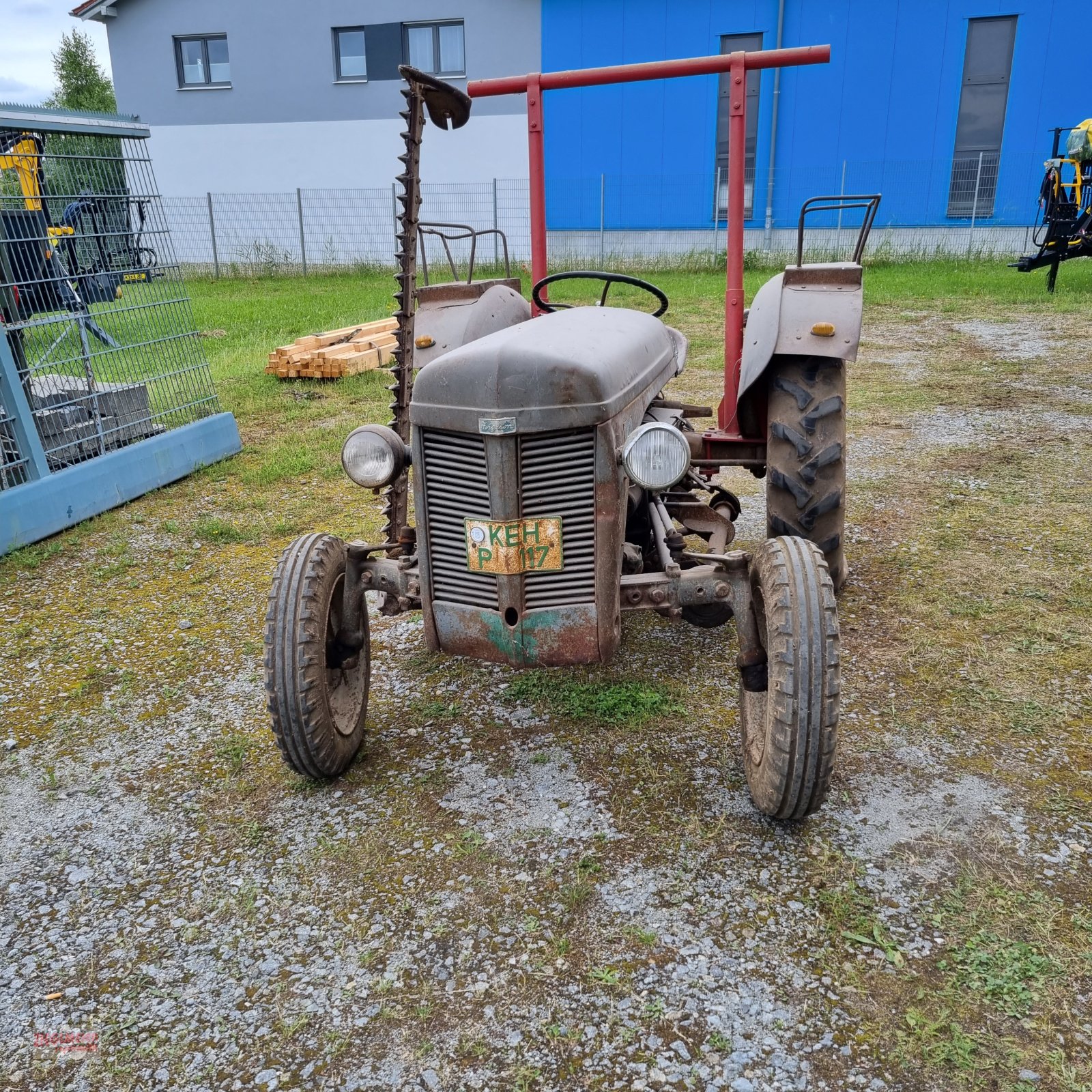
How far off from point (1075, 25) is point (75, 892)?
1886 centimetres

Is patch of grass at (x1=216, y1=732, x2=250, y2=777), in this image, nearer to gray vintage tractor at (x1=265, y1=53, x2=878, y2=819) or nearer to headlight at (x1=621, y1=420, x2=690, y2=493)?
gray vintage tractor at (x1=265, y1=53, x2=878, y2=819)

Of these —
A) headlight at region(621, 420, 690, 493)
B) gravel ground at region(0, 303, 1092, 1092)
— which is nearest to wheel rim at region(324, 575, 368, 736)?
gravel ground at region(0, 303, 1092, 1092)

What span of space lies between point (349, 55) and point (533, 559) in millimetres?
20313

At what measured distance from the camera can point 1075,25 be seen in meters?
15.6

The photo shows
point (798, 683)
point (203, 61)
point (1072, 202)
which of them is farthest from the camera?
point (203, 61)

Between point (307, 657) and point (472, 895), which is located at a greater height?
point (307, 657)

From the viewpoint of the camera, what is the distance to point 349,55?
65.1 ft

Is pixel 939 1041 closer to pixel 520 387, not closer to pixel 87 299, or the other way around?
pixel 520 387

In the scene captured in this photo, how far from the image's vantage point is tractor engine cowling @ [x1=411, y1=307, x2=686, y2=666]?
8.48ft

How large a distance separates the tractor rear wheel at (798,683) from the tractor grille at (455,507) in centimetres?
79

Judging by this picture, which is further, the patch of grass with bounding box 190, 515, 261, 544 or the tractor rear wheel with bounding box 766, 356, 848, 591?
A: the patch of grass with bounding box 190, 515, 261, 544

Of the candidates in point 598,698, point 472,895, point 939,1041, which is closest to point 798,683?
point 939,1041

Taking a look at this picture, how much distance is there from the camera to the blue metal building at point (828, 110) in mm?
16031

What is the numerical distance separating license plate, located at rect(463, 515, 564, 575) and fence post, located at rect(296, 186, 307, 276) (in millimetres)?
17773
